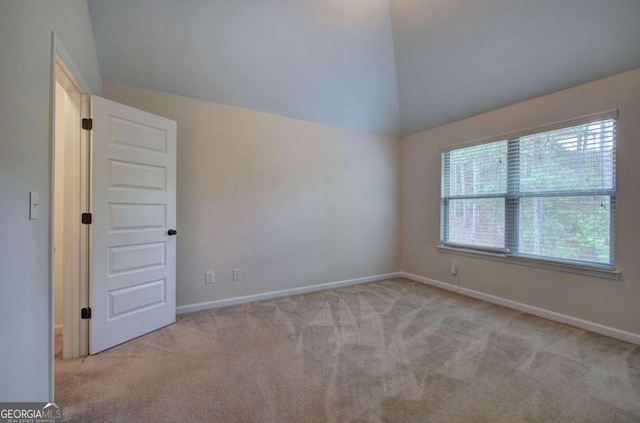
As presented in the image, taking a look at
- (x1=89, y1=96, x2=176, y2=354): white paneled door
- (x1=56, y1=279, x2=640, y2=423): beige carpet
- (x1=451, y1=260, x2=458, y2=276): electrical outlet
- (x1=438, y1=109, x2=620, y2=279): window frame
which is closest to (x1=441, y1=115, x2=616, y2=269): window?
(x1=438, y1=109, x2=620, y2=279): window frame

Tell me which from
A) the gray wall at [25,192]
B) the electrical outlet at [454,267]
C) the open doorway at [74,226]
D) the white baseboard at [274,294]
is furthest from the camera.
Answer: the electrical outlet at [454,267]

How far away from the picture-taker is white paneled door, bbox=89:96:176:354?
2143mm

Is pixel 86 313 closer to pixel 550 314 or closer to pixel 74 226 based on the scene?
pixel 74 226

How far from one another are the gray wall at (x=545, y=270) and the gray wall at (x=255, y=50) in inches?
49.5

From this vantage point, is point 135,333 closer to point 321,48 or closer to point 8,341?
point 8,341

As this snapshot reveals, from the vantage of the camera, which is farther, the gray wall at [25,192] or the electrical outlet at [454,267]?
the electrical outlet at [454,267]

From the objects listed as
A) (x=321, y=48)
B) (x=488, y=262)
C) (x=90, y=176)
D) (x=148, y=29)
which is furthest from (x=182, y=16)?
(x=488, y=262)

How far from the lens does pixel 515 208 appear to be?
3.11 metres

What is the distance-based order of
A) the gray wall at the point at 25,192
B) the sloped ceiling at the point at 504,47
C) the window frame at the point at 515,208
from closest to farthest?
1. the gray wall at the point at 25,192
2. the sloped ceiling at the point at 504,47
3. the window frame at the point at 515,208

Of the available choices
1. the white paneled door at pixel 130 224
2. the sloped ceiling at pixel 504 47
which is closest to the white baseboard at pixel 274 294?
the white paneled door at pixel 130 224

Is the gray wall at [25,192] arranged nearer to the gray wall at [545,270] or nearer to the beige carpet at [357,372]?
the beige carpet at [357,372]

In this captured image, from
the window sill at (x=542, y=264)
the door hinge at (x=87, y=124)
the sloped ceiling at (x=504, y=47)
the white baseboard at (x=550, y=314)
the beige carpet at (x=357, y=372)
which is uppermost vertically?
the sloped ceiling at (x=504, y=47)

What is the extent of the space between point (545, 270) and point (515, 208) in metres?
0.70

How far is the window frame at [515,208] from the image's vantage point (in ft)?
8.10
